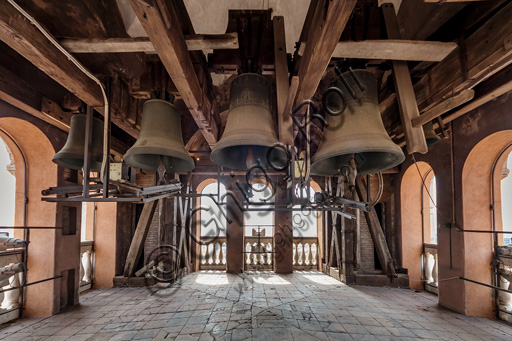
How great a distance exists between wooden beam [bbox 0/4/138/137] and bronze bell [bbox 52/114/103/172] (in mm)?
486

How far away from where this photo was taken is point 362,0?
7.63 feet

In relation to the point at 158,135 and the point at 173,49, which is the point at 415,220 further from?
the point at 173,49

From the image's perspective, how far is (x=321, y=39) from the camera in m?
1.55

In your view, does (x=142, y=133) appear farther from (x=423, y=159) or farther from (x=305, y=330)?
(x=423, y=159)

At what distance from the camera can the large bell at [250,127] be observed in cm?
219

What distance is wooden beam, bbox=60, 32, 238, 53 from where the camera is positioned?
6.42ft

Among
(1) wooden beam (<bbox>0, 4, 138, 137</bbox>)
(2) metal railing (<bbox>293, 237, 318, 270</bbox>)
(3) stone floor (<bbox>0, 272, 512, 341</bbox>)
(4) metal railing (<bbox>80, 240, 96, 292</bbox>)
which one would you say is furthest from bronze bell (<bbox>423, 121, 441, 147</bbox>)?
(4) metal railing (<bbox>80, 240, 96, 292</bbox>)

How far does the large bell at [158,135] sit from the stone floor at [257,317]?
2268 mm

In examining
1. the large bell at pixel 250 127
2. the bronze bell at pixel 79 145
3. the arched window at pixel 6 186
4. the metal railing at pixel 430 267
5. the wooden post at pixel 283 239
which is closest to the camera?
the large bell at pixel 250 127

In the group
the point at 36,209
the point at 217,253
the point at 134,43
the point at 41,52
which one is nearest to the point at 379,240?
the point at 217,253

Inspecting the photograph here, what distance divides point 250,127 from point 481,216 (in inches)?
174

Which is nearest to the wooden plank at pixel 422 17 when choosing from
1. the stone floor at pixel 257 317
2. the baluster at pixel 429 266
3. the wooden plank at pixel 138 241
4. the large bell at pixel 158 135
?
the large bell at pixel 158 135

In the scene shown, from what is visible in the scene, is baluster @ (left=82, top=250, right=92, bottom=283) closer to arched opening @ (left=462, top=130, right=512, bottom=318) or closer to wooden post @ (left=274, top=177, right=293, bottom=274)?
wooden post @ (left=274, top=177, right=293, bottom=274)

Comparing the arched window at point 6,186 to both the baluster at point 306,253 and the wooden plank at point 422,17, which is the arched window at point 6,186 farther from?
the baluster at point 306,253
